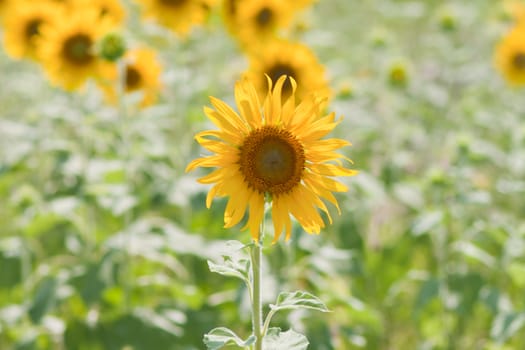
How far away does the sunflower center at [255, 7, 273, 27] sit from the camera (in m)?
4.16

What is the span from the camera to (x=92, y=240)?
340 cm

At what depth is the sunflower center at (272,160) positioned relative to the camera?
67.7 inches

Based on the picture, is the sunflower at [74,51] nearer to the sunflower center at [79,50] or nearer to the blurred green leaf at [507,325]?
the sunflower center at [79,50]

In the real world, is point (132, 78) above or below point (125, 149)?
above

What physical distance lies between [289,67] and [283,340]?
2238 mm

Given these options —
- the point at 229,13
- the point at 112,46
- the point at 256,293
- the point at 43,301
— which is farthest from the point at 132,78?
the point at 256,293

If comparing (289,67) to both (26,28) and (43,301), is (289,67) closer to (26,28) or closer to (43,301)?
(26,28)

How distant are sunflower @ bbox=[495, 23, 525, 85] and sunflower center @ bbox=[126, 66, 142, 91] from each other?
91.8 inches

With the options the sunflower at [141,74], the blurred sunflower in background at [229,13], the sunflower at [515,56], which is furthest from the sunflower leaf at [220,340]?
the sunflower at [515,56]

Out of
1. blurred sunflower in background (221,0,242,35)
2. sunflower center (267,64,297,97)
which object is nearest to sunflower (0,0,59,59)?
blurred sunflower in background (221,0,242,35)

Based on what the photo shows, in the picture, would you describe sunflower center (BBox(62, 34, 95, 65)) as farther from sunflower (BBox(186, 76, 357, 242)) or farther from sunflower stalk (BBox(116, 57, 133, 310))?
sunflower (BBox(186, 76, 357, 242))

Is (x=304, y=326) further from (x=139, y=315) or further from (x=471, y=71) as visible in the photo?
(x=471, y=71)

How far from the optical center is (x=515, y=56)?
15.3 feet

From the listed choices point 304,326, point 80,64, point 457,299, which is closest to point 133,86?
point 80,64
